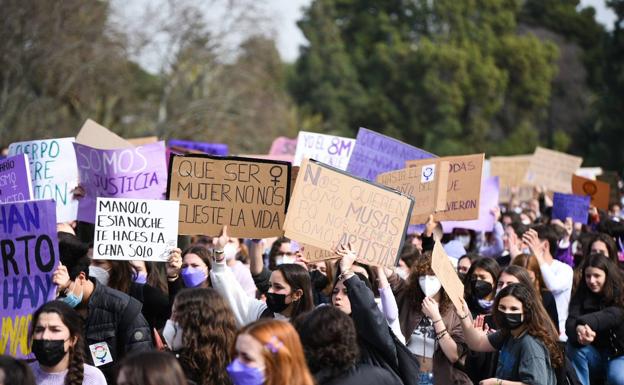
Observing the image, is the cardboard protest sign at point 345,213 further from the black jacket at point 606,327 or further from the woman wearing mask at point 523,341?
the black jacket at point 606,327

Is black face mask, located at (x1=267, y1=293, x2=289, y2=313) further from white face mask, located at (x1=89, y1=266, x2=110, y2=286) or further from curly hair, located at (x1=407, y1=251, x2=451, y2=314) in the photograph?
white face mask, located at (x1=89, y1=266, x2=110, y2=286)

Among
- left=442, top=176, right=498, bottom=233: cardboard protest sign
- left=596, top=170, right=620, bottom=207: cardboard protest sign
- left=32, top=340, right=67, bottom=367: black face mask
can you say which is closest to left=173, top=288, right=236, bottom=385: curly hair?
left=32, top=340, right=67, bottom=367: black face mask

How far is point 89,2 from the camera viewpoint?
25969 mm

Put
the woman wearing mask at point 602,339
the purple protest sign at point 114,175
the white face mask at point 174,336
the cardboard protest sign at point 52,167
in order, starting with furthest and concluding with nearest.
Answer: the cardboard protest sign at point 52,167, the purple protest sign at point 114,175, the woman wearing mask at point 602,339, the white face mask at point 174,336

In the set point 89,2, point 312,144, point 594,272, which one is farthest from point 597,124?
point 594,272

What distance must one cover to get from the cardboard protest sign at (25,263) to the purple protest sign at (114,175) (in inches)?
106

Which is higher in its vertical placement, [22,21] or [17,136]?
[22,21]

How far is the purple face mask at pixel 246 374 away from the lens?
13.6 ft

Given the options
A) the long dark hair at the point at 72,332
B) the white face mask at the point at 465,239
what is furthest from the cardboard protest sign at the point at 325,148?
the long dark hair at the point at 72,332

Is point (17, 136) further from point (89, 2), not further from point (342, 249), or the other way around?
point (342, 249)

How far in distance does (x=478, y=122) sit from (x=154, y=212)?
44435 millimetres

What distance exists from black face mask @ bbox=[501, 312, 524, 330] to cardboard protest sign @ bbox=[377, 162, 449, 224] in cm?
290

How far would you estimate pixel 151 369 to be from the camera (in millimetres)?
4117

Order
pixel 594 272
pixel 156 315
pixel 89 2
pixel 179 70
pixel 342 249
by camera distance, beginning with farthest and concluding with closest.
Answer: pixel 179 70
pixel 89 2
pixel 594 272
pixel 156 315
pixel 342 249
